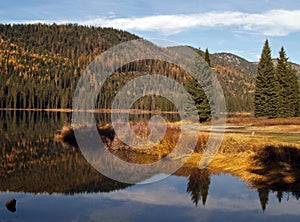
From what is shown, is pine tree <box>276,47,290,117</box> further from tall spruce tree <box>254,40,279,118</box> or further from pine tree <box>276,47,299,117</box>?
tall spruce tree <box>254,40,279,118</box>

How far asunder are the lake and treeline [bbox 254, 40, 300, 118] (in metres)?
42.6

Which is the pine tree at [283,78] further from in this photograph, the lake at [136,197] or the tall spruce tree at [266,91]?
the lake at [136,197]

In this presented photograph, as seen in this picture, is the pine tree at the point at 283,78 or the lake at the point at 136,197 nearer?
the lake at the point at 136,197

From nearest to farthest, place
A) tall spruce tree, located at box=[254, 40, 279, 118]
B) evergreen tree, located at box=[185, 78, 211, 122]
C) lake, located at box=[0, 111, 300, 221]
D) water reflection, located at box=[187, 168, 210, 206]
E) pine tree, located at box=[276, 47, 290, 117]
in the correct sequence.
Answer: lake, located at box=[0, 111, 300, 221]
water reflection, located at box=[187, 168, 210, 206]
evergreen tree, located at box=[185, 78, 211, 122]
tall spruce tree, located at box=[254, 40, 279, 118]
pine tree, located at box=[276, 47, 290, 117]

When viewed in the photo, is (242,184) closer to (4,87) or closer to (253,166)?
(253,166)

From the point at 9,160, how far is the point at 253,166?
19.1 metres

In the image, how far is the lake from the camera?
49.5ft

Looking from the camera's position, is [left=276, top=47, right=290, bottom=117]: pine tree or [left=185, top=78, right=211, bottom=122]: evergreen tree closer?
[left=185, top=78, right=211, bottom=122]: evergreen tree

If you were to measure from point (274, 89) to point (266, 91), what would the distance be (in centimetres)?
145

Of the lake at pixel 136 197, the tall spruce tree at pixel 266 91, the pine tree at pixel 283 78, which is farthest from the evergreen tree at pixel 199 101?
the lake at pixel 136 197

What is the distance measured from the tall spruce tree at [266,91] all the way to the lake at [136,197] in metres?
42.4

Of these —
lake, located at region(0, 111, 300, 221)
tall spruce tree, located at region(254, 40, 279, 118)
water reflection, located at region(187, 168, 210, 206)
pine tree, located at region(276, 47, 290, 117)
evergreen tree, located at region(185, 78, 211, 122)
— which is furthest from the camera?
pine tree, located at region(276, 47, 290, 117)

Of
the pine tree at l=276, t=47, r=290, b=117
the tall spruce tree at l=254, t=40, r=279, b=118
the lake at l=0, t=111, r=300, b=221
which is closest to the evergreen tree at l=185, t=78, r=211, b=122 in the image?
the tall spruce tree at l=254, t=40, r=279, b=118

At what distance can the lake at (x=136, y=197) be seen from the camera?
15.1 meters
